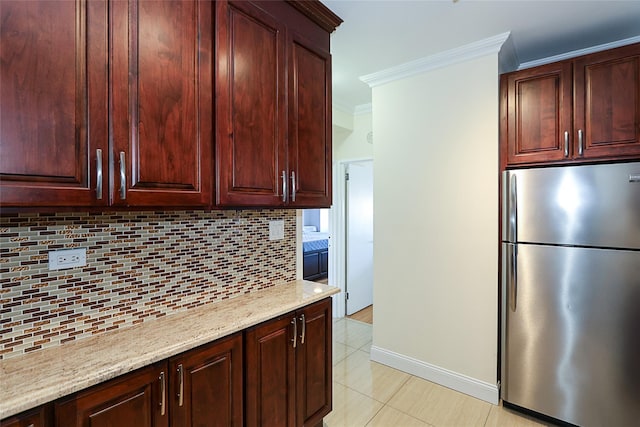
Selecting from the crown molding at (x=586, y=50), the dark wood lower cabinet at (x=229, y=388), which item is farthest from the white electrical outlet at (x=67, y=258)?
the crown molding at (x=586, y=50)

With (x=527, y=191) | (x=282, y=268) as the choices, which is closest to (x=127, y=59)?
(x=282, y=268)

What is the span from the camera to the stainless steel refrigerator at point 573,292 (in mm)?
1776

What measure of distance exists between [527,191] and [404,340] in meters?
1.57

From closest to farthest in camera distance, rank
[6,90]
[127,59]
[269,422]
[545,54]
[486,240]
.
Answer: [6,90]
[127,59]
[269,422]
[486,240]
[545,54]

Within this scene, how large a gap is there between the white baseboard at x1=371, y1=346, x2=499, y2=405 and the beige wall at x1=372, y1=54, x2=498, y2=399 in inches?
0.5

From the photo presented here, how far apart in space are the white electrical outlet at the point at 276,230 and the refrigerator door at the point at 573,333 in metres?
1.59

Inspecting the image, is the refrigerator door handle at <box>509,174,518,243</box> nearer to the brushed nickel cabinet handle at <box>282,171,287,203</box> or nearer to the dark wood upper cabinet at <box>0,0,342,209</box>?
the dark wood upper cabinet at <box>0,0,342,209</box>

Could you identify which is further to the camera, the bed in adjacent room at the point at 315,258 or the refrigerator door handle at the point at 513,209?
the bed in adjacent room at the point at 315,258

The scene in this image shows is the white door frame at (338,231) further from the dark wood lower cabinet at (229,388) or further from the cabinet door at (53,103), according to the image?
the cabinet door at (53,103)

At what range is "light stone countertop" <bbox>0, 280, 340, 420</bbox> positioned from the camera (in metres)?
0.90

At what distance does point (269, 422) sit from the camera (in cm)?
153

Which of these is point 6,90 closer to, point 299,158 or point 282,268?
point 299,158

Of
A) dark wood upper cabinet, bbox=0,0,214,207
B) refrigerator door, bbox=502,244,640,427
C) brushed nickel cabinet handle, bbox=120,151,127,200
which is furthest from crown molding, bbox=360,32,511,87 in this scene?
brushed nickel cabinet handle, bbox=120,151,127,200

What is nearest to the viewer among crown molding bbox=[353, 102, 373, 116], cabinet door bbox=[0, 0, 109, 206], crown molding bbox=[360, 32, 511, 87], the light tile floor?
cabinet door bbox=[0, 0, 109, 206]
